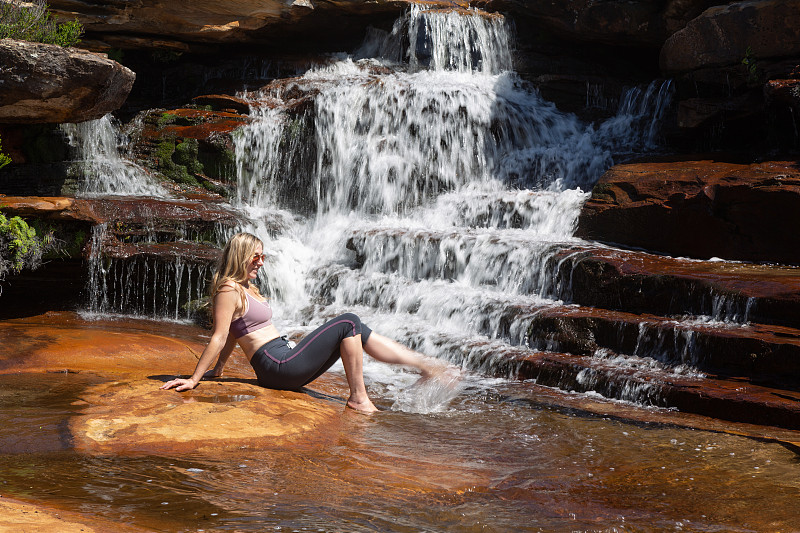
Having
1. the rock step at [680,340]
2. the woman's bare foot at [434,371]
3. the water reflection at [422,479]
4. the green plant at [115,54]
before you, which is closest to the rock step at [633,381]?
the rock step at [680,340]

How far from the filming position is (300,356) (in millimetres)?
5066

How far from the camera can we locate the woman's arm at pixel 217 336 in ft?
15.4

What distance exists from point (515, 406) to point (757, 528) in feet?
9.15

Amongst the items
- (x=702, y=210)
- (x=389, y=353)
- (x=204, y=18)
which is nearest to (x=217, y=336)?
(x=389, y=353)

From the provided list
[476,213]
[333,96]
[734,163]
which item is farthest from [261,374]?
[333,96]

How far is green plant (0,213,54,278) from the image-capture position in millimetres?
8539

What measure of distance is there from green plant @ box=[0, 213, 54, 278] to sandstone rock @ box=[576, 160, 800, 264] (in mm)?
7116

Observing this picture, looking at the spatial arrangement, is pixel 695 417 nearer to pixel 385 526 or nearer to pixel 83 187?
pixel 385 526

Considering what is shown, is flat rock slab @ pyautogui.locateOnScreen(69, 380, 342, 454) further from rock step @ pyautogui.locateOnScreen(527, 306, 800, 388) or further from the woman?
rock step @ pyautogui.locateOnScreen(527, 306, 800, 388)

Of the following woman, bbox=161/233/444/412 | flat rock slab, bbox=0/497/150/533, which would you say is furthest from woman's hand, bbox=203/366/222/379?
flat rock slab, bbox=0/497/150/533

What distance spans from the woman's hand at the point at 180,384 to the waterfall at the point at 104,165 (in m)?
7.77

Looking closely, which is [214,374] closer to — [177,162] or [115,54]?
[177,162]

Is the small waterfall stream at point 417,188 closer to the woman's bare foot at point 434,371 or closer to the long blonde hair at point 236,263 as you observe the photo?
the woman's bare foot at point 434,371

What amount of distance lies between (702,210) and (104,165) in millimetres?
9294
